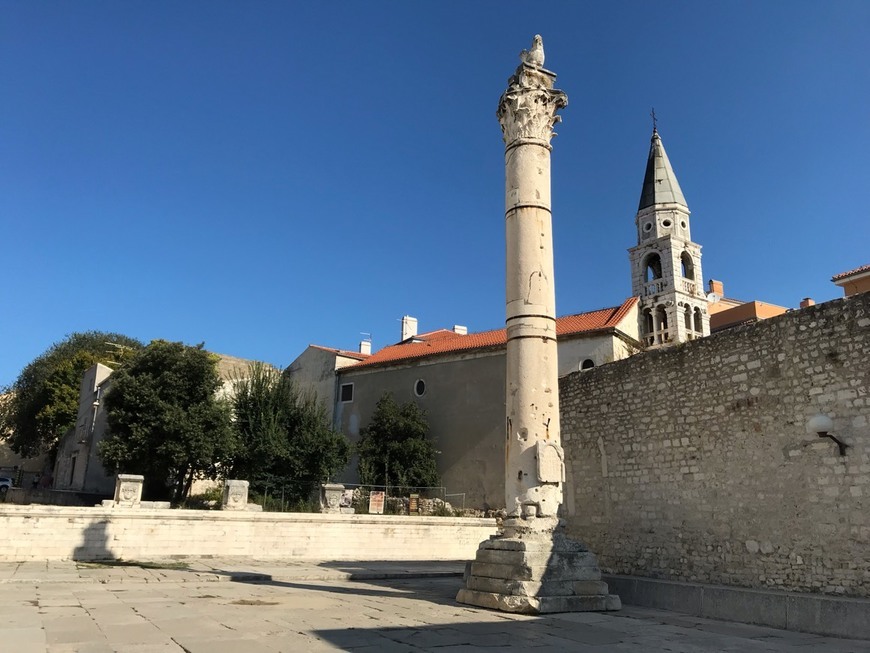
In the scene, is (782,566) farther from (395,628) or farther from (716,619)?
(395,628)

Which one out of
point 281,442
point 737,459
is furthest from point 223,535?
point 737,459

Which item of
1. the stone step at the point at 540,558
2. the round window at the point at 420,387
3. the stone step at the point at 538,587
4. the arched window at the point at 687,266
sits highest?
the arched window at the point at 687,266

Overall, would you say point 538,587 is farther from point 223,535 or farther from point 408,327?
point 408,327

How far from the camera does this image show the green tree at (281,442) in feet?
77.8

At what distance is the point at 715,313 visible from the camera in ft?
152

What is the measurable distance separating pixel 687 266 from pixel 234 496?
102 feet

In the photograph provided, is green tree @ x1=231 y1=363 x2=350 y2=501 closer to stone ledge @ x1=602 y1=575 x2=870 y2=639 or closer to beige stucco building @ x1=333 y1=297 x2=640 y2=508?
beige stucco building @ x1=333 y1=297 x2=640 y2=508

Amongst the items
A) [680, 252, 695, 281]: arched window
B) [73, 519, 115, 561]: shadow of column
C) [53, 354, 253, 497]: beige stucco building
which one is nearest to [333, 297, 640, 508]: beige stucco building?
[53, 354, 253, 497]: beige stucco building

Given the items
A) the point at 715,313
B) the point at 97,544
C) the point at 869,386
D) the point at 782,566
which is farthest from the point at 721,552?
the point at 715,313

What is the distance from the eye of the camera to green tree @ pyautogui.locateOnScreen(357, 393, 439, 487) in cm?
2705

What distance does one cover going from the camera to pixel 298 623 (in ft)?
23.7

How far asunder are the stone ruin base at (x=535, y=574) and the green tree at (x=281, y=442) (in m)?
14.8

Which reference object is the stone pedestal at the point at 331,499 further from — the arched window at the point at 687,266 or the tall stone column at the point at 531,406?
the arched window at the point at 687,266

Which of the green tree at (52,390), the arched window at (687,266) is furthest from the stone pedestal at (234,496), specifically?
the arched window at (687,266)
